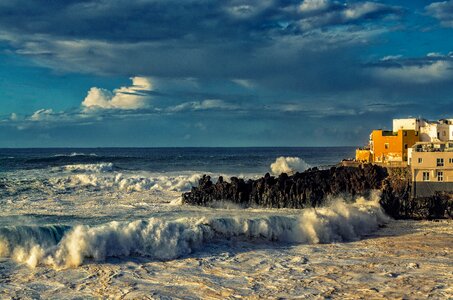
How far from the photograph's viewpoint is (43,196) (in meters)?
28.9

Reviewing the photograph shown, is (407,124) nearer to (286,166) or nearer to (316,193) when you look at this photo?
(286,166)

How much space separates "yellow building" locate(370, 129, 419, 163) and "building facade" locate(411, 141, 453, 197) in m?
9.25

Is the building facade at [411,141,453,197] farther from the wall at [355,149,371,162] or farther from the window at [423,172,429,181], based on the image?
the wall at [355,149,371,162]

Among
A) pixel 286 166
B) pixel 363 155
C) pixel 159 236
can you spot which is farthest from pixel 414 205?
pixel 286 166

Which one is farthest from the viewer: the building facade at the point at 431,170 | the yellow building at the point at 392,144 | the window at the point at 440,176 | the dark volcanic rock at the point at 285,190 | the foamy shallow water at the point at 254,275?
the yellow building at the point at 392,144

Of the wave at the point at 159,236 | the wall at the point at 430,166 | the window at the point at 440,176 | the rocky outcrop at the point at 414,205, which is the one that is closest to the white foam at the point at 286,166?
the wall at the point at 430,166

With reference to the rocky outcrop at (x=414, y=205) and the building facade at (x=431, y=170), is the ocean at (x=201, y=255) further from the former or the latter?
the building facade at (x=431, y=170)

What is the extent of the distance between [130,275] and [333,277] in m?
5.31

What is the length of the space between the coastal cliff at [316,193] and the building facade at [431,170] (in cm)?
78

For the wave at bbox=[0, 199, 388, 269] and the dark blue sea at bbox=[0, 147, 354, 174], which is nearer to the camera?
Result: the wave at bbox=[0, 199, 388, 269]

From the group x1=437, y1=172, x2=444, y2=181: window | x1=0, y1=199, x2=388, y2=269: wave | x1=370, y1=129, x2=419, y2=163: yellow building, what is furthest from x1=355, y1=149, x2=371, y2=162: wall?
x1=0, y1=199, x2=388, y2=269: wave

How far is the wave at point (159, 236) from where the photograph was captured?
47.1 ft

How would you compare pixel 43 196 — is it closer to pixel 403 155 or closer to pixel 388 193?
pixel 388 193

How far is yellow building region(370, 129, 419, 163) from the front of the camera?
40.0 m
